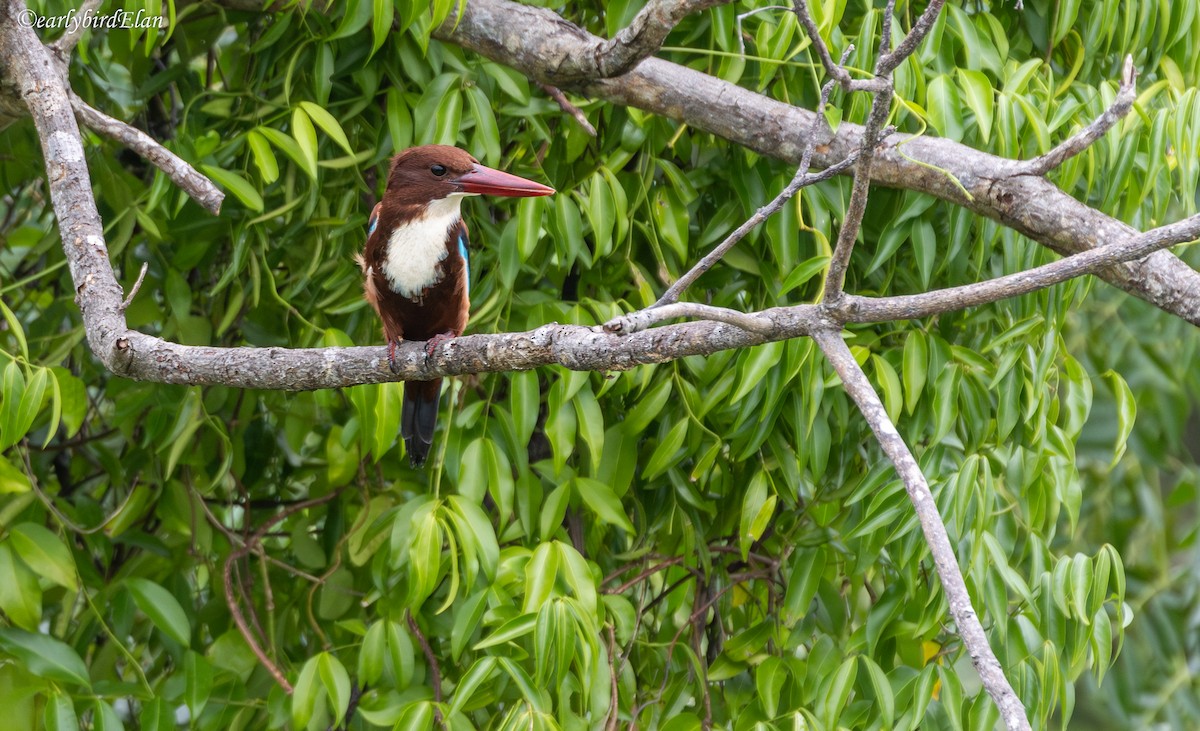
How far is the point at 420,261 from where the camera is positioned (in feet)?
7.34

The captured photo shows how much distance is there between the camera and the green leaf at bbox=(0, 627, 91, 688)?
1.98 meters

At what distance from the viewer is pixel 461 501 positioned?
1951mm

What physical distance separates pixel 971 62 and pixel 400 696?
1.57 metres

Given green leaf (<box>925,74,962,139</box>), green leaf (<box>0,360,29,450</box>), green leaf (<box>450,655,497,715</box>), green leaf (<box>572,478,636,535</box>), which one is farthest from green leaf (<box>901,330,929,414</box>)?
green leaf (<box>0,360,29,450</box>)

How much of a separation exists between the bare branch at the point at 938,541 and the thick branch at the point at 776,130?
700 millimetres

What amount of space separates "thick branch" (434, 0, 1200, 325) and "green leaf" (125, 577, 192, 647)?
1183 mm

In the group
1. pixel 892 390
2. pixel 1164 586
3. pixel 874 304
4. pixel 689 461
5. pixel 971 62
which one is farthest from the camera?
pixel 1164 586

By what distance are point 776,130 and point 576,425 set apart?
65 cm

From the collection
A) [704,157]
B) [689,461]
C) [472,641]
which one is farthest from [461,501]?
[704,157]

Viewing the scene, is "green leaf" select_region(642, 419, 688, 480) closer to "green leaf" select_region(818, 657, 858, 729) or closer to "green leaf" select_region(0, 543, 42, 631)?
"green leaf" select_region(818, 657, 858, 729)

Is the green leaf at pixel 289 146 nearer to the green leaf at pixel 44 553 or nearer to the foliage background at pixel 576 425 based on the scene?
the foliage background at pixel 576 425

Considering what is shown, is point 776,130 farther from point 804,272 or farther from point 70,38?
point 70,38

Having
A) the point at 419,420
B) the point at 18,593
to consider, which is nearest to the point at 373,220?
the point at 419,420

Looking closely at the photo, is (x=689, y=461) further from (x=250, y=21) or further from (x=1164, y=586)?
(x=1164, y=586)
